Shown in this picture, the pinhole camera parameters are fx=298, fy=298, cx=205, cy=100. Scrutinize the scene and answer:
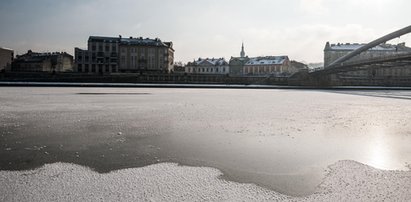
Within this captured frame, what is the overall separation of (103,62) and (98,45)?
4.54m

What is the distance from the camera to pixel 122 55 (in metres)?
79.4

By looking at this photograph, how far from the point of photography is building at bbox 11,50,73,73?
9144cm

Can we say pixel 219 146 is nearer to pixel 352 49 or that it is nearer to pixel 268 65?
pixel 268 65

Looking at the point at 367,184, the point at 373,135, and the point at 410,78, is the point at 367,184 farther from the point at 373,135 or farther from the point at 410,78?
the point at 410,78

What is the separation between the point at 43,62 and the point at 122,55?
99.7ft

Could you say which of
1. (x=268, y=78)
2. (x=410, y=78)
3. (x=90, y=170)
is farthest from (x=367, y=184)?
(x=410, y=78)

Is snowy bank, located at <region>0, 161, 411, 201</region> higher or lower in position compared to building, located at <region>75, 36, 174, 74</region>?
lower

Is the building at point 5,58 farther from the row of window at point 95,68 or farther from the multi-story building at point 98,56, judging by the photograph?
the multi-story building at point 98,56

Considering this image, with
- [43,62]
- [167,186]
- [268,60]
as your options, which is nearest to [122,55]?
[43,62]

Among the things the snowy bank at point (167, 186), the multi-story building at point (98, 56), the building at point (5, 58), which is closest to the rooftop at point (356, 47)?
the multi-story building at point (98, 56)

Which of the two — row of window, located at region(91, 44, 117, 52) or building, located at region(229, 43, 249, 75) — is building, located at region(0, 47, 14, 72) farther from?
building, located at region(229, 43, 249, 75)

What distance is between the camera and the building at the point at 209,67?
4697 inches

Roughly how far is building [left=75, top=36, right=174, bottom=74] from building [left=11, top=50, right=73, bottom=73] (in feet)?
57.5

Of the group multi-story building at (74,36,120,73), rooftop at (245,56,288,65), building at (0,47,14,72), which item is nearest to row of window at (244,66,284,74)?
rooftop at (245,56,288,65)
